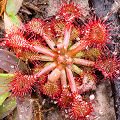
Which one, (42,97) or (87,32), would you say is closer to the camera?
(87,32)

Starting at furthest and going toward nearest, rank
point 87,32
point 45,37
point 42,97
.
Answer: point 42,97 < point 45,37 < point 87,32

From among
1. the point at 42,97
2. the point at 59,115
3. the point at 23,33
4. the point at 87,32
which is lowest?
the point at 59,115

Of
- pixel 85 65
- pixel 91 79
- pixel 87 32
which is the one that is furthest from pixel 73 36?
pixel 91 79

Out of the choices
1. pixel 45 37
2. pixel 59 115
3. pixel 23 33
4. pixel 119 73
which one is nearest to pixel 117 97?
pixel 119 73

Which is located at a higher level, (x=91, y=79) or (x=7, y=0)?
(x=7, y=0)

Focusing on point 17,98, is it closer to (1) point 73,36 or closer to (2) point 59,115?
(2) point 59,115

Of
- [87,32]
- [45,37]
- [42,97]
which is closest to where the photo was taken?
[87,32]

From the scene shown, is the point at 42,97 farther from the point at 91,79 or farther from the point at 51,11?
the point at 51,11

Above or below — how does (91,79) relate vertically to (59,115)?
above

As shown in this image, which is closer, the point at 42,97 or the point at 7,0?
the point at 7,0
